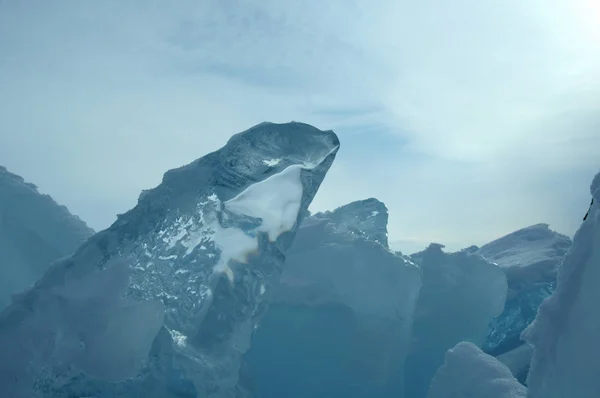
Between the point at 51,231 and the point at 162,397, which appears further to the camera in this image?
the point at 51,231

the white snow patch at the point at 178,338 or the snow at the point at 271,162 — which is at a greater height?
the snow at the point at 271,162

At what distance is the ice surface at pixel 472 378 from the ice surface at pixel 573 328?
985 mm

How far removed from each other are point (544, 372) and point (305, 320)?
143 inches

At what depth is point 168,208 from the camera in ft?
14.5

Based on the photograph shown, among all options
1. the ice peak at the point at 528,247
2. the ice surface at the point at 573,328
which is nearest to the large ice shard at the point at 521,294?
the ice peak at the point at 528,247

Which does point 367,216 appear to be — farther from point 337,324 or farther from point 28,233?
point 28,233

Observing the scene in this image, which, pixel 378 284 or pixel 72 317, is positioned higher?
pixel 378 284

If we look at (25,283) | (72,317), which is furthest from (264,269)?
(25,283)

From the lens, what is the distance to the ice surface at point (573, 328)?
107 inches

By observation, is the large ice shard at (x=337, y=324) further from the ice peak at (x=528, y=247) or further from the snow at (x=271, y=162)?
the ice peak at (x=528, y=247)

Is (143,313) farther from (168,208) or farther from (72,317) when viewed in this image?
Result: (168,208)

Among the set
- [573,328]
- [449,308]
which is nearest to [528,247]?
[449,308]

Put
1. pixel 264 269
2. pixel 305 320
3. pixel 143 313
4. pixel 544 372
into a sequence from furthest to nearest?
pixel 305 320
pixel 264 269
pixel 143 313
pixel 544 372

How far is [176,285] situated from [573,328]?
9.73ft
